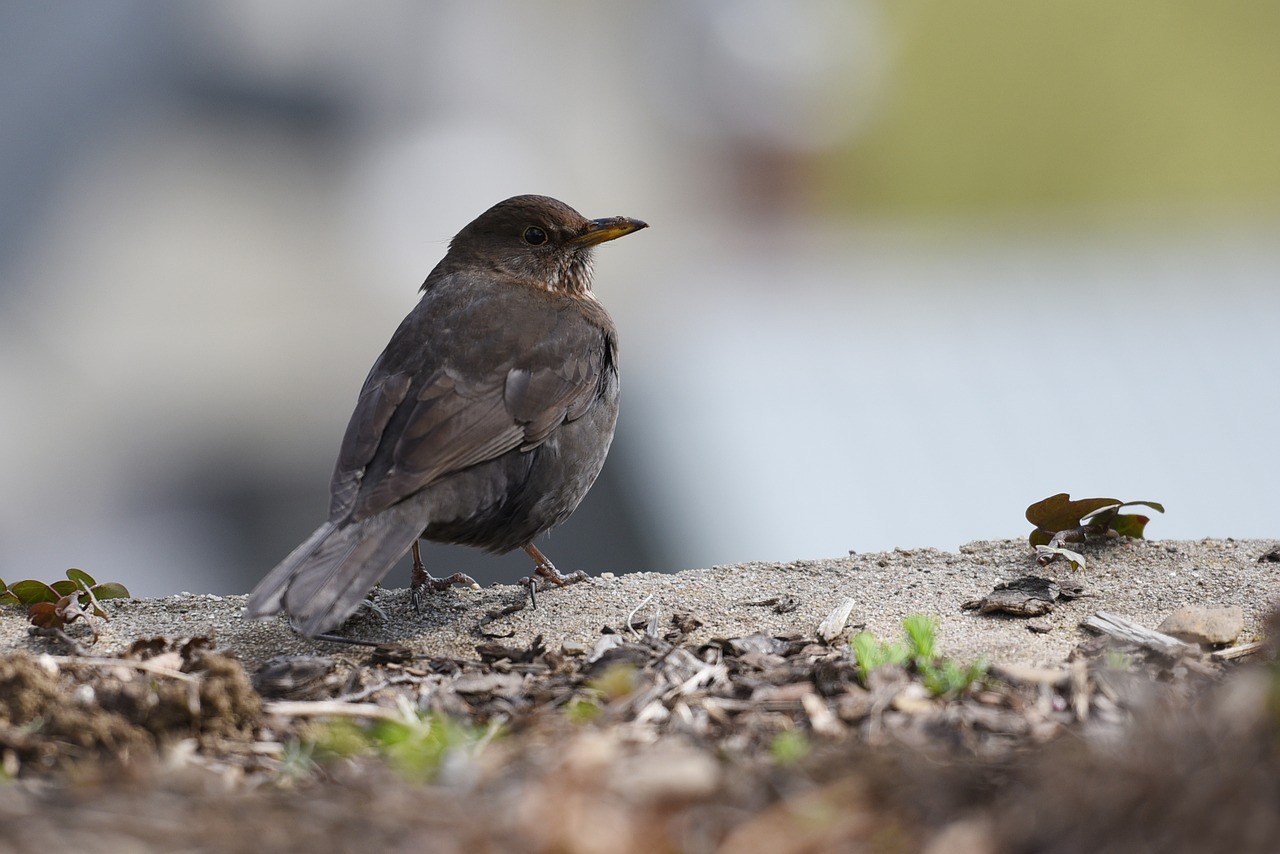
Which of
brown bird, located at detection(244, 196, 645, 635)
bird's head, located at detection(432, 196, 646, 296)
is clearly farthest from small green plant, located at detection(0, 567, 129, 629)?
bird's head, located at detection(432, 196, 646, 296)

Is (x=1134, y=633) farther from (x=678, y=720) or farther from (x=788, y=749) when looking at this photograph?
(x=788, y=749)

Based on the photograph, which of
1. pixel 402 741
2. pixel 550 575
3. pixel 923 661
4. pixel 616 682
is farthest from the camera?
pixel 550 575

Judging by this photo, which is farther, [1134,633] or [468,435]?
[468,435]

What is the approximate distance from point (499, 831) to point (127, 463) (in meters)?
9.98

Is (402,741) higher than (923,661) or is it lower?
higher

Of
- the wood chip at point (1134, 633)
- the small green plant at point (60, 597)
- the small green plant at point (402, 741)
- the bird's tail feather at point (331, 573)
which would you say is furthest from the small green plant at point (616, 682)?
the small green plant at point (60, 597)

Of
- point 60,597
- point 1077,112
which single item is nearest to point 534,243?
point 60,597

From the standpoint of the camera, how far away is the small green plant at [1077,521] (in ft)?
16.4

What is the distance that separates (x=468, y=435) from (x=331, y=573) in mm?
898

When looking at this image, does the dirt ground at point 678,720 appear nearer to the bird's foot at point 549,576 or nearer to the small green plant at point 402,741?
the small green plant at point 402,741

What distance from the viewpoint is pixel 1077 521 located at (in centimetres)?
504

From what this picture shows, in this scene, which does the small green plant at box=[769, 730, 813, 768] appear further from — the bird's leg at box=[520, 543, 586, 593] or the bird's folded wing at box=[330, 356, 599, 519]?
the bird's leg at box=[520, 543, 586, 593]

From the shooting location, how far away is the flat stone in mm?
3850

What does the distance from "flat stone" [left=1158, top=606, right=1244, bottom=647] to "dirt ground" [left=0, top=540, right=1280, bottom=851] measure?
0.19 ft
